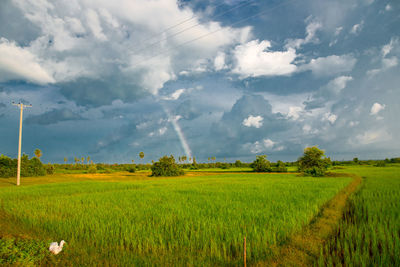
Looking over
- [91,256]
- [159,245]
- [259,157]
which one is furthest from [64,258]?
[259,157]

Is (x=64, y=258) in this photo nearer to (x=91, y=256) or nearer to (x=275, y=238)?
(x=91, y=256)

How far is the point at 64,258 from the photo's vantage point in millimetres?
3982

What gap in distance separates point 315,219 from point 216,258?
180 inches

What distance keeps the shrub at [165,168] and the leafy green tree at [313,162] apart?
26.0 meters

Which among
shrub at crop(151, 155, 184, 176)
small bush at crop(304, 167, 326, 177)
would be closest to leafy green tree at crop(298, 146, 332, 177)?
small bush at crop(304, 167, 326, 177)

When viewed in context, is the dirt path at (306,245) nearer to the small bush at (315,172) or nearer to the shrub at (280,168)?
the small bush at (315,172)

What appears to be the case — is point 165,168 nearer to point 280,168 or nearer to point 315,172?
point 315,172

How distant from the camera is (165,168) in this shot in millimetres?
44312

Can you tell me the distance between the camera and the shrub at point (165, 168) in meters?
44.0

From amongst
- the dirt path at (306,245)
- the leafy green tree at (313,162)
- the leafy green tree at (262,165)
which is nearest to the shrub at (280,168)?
the leafy green tree at (262,165)

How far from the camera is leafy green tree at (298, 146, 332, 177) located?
118 ft

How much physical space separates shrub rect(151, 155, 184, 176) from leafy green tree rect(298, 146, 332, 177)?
26038 millimetres

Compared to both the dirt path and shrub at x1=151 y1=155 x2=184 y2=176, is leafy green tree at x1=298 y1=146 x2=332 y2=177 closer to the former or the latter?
shrub at x1=151 y1=155 x2=184 y2=176

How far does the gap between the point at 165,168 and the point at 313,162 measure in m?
30.0
